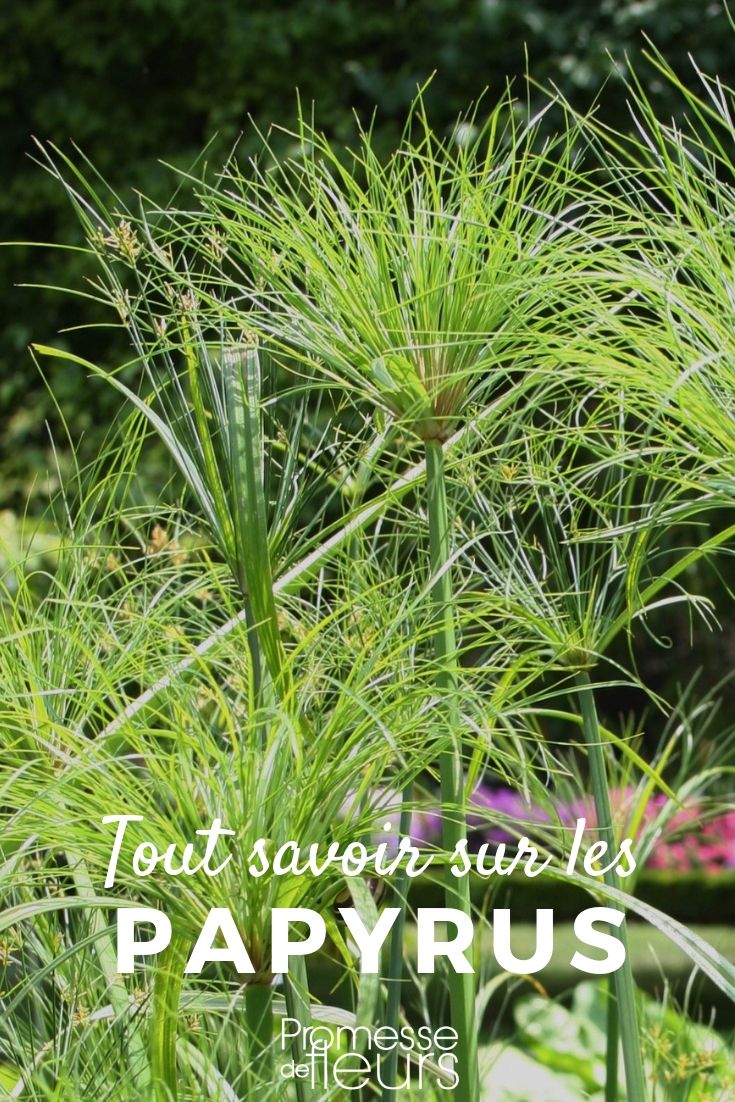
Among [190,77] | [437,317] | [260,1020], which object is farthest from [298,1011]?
[190,77]

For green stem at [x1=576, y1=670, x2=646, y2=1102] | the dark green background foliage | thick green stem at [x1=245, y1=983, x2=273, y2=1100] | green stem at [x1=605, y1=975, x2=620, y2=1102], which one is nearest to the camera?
thick green stem at [x1=245, y1=983, x2=273, y2=1100]

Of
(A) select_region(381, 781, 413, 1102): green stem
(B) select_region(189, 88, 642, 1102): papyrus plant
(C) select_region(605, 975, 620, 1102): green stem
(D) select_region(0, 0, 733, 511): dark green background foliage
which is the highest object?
(D) select_region(0, 0, 733, 511): dark green background foliage

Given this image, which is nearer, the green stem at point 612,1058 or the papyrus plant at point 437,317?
the papyrus plant at point 437,317

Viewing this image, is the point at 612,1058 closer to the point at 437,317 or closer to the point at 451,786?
the point at 451,786

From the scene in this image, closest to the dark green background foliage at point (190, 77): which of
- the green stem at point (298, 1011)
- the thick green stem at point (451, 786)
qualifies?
the thick green stem at point (451, 786)

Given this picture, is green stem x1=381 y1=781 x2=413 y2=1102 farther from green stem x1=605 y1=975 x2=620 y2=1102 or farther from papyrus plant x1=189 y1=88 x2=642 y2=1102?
green stem x1=605 y1=975 x2=620 y2=1102

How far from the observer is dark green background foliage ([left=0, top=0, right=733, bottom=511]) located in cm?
425

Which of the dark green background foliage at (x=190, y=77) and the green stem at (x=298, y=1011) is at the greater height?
the dark green background foliage at (x=190, y=77)

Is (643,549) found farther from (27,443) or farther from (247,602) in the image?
(27,443)

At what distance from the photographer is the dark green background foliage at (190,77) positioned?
13.9ft

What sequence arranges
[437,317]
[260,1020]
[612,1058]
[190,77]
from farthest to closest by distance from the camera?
[190,77] < [612,1058] < [437,317] < [260,1020]

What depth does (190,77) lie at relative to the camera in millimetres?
5059

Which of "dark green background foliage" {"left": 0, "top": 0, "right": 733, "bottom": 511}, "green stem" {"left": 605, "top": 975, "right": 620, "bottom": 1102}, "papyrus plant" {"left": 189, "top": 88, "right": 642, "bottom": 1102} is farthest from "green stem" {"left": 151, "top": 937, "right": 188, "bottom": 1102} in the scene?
"dark green background foliage" {"left": 0, "top": 0, "right": 733, "bottom": 511}

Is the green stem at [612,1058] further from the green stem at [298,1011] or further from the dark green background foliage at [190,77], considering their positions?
the dark green background foliage at [190,77]
